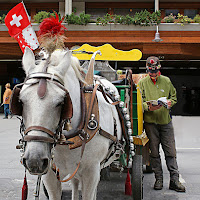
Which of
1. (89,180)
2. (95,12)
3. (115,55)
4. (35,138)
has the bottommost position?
(89,180)

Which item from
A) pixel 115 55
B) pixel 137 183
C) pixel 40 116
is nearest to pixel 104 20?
pixel 115 55

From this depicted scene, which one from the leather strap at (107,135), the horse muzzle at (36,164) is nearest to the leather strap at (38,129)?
the horse muzzle at (36,164)

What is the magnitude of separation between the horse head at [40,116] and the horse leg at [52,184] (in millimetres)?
786

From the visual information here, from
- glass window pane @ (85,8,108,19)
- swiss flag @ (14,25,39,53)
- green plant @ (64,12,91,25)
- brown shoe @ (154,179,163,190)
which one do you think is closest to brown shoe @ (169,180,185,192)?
brown shoe @ (154,179,163,190)

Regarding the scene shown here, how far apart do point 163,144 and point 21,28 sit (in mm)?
3218

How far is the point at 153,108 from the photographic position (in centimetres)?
397

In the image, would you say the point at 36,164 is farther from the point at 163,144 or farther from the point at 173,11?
the point at 173,11

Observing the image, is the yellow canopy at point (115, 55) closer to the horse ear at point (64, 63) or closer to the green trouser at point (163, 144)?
the green trouser at point (163, 144)

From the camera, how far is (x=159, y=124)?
4223mm

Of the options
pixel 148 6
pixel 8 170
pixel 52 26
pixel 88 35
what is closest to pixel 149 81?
pixel 52 26

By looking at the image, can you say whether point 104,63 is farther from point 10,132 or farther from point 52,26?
point 10,132

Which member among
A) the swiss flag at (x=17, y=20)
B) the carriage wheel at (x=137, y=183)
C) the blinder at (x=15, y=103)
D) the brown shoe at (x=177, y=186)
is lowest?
the brown shoe at (x=177, y=186)

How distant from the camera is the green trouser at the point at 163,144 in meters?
4.20

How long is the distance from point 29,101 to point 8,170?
4090mm
